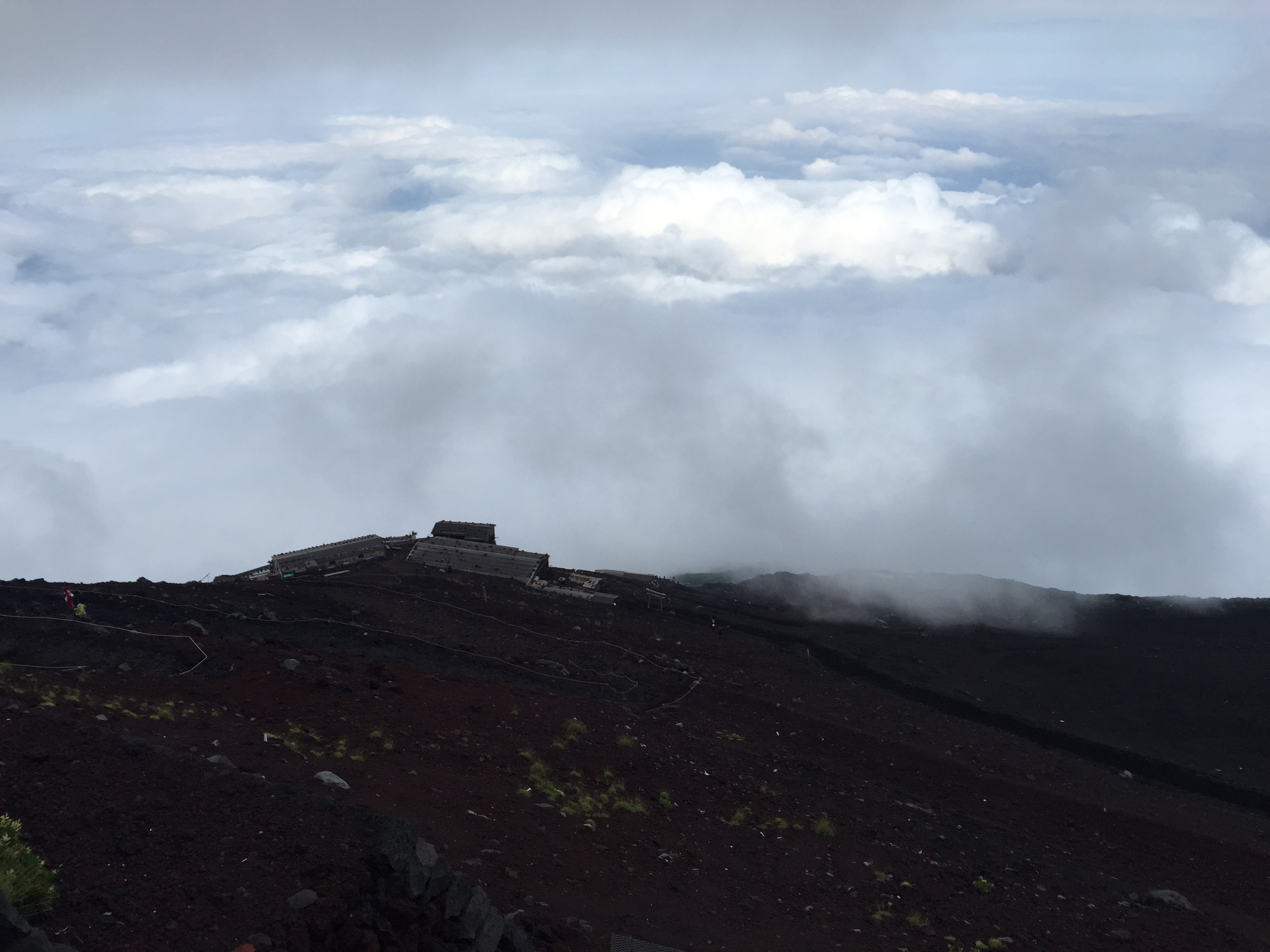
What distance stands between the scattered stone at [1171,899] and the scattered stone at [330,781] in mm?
17332

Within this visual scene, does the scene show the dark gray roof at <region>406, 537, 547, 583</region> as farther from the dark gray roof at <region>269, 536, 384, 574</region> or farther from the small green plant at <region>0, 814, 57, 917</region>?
the small green plant at <region>0, 814, 57, 917</region>

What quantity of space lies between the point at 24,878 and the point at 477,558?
113 ft

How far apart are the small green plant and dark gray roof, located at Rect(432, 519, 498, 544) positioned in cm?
3616

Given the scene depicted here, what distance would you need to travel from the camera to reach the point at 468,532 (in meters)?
48.3

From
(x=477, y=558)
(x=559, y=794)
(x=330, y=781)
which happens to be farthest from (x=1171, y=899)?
(x=477, y=558)

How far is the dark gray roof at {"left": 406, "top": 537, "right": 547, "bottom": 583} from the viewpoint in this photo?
143 ft

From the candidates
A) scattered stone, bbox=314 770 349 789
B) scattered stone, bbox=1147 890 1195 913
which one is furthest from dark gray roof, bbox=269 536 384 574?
scattered stone, bbox=1147 890 1195 913

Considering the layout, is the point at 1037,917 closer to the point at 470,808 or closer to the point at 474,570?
the point at 470,808

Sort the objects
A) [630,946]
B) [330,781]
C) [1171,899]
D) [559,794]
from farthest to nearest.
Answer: [1171,899] < [559,794] < [330,781] < [630,946]

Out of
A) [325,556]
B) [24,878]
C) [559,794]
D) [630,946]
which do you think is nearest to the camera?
[24,878]

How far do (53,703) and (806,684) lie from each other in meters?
25.2

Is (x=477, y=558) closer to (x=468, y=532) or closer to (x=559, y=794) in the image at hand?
(x=468, y=532)

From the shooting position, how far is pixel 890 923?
16.9m

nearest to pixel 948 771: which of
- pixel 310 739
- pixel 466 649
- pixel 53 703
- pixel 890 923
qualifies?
pixel 890 923
